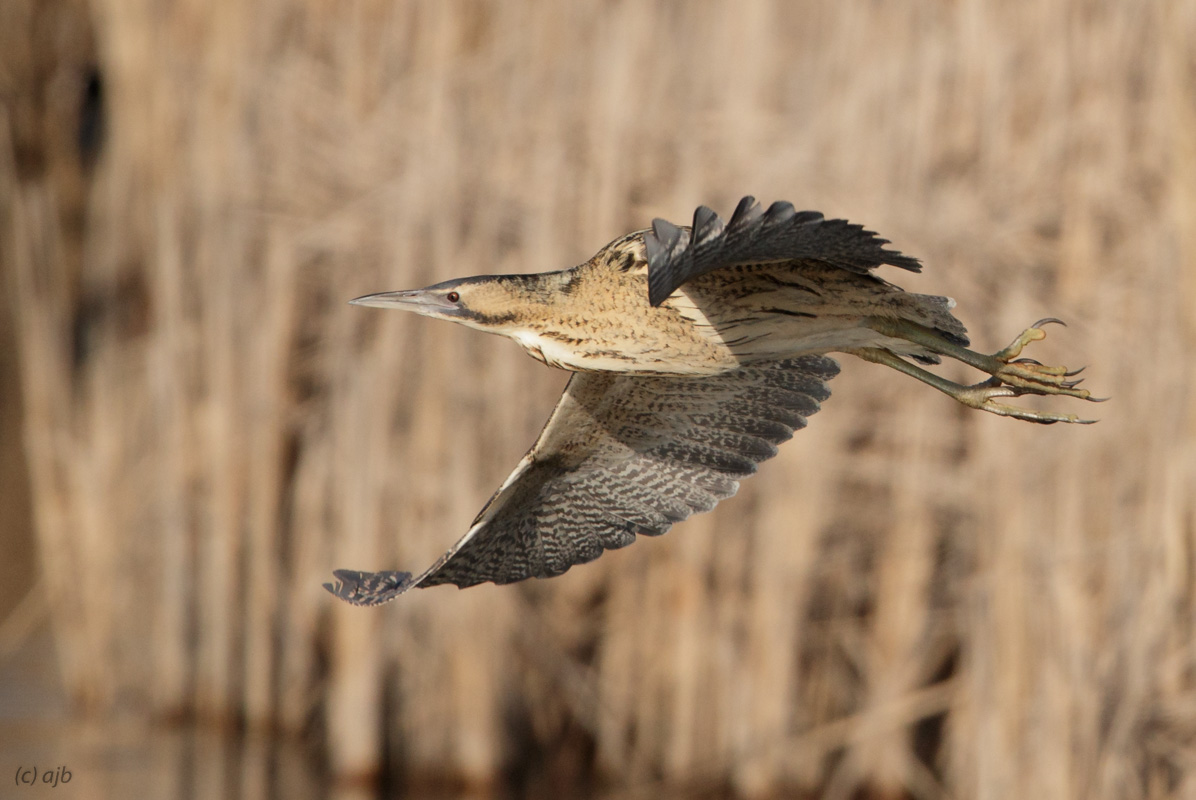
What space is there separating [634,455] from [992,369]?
0.77 metres

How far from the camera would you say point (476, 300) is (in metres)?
3.09

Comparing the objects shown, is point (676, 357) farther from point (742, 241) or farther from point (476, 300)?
point (742, 241)

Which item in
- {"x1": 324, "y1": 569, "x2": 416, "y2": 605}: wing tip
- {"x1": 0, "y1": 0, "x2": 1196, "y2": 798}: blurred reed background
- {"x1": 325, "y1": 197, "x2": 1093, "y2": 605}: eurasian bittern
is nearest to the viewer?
{"x1": 325, "y1": 197, "x2": 1093, "y2": 605}: eurasian bittern

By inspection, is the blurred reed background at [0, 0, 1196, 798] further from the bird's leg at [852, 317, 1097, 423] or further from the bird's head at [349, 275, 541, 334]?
the bird's head at [349, 275, 541, 334]

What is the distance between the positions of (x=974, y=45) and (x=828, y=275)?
284 cm

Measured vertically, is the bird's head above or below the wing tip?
above

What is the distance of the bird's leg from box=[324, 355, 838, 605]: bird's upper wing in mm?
266

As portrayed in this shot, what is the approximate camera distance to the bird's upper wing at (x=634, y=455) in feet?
11.4

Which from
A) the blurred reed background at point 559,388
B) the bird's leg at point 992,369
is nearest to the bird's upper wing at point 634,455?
the bird's leg at point 992,369

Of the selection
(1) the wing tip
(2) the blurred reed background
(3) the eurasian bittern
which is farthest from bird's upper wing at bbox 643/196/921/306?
(2) the blurred reed background

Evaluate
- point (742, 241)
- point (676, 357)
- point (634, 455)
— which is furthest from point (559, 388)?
point (742, 241)

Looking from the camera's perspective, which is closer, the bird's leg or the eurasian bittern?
the eurasian bittern

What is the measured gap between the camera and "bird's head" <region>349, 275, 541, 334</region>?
3.05 m

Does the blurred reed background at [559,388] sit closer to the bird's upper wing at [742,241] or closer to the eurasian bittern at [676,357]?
the eurasian bittern at [676,357]
